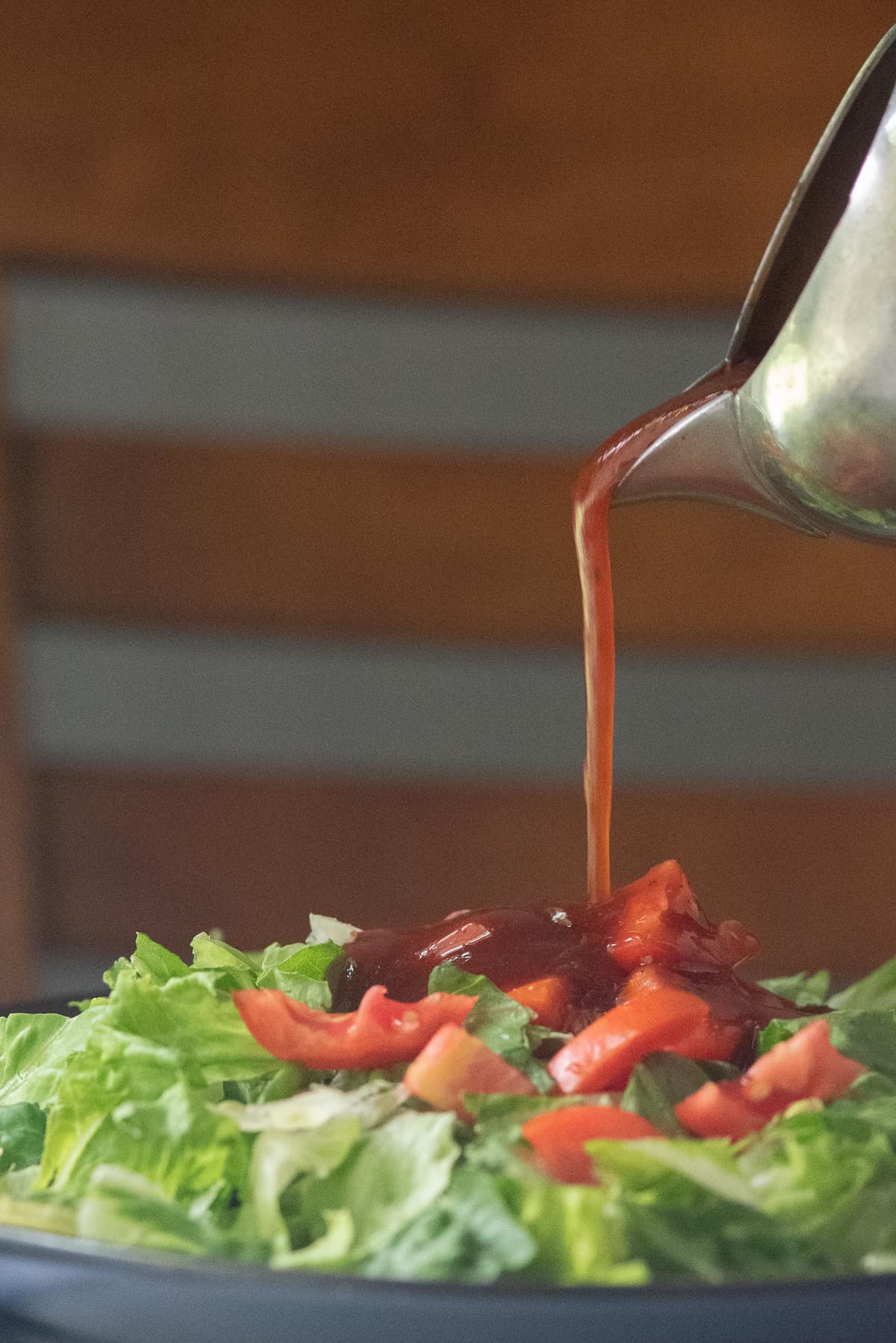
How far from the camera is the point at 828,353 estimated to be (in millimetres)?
792

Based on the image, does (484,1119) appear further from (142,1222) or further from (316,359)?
(316,359)

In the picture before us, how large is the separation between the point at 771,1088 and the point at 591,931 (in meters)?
0.22

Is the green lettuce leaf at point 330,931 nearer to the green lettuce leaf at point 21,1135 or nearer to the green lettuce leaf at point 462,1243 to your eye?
the green lettuce leaf at point 21,1135

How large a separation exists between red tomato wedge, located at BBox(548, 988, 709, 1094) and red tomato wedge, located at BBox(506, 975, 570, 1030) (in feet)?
0.12

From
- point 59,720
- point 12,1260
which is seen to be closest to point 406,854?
point 59,720

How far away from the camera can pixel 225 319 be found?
100 inches

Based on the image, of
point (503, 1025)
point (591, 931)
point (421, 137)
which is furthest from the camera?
point (421, 137)

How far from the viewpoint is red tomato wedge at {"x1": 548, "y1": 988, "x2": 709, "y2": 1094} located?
0.79m

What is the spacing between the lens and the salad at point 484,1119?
640mm

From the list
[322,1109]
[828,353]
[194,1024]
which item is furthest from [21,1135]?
[828,353]

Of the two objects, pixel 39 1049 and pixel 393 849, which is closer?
pixel 39 1049

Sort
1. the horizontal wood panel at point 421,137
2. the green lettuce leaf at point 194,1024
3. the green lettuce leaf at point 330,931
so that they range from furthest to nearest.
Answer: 1. the horizontal wood panel at point 421,137
2. the green lettuce leaf at point 330,931
3. the green lettuce leaf at point 194,1024

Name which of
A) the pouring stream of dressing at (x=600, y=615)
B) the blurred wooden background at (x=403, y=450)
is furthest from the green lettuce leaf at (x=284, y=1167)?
the blurred wooden background at (x=403, y=450)

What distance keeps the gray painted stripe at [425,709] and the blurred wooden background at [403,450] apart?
0.04 m
